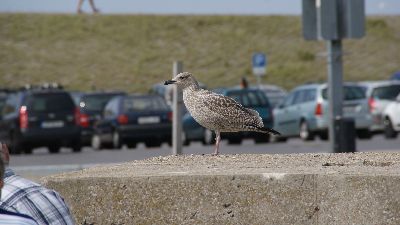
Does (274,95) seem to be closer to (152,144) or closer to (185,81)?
(152,144)

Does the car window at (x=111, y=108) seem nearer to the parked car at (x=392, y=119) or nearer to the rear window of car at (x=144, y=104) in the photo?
the rear window of car at (x=144, y=104)

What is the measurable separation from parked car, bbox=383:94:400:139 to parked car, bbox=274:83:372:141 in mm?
508

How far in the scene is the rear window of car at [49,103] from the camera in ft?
111

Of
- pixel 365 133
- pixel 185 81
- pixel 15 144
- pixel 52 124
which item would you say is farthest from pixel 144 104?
pixel 185 81

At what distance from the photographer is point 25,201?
5.38 metres

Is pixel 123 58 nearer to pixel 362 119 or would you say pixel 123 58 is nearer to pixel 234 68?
pixel 234 68

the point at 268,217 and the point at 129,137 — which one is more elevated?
the point at 268,217

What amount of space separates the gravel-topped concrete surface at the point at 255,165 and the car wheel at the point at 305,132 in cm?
2557

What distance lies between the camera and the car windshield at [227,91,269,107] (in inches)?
1393

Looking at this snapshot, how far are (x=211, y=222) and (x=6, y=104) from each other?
90.2 feet

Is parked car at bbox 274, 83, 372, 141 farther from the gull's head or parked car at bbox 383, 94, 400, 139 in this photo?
the gull's head

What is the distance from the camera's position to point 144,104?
35.0 meters

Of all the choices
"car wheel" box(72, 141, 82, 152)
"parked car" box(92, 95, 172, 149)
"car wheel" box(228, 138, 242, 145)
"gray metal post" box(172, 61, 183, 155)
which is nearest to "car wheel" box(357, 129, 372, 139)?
"car wheel" box(228, 138, 242, 145)

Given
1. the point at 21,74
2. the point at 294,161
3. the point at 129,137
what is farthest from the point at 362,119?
the point at 21,74
